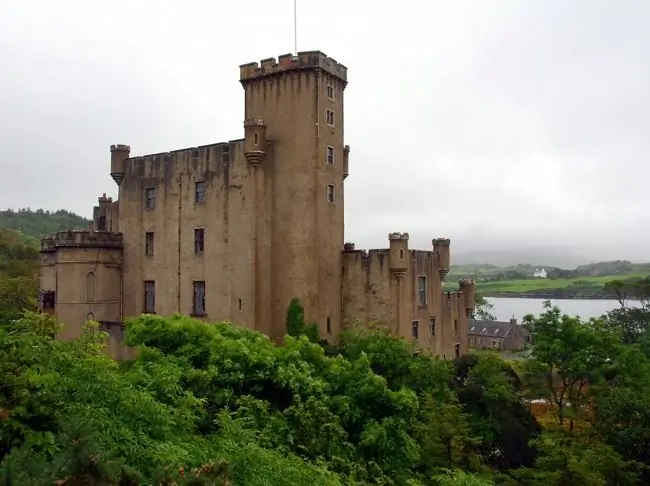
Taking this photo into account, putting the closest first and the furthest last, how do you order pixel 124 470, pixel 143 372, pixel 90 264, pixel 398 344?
1. pixel 124 470
2. pixel 143 372
3. pixel 398 344
4. pixel 90 264

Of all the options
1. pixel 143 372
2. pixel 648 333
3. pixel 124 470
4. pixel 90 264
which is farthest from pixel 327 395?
pixel 648 333

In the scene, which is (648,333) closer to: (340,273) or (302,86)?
(340,273)

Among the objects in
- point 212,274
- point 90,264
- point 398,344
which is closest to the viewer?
point 398,344

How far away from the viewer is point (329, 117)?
122ft

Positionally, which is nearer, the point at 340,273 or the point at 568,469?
the point at 568,469

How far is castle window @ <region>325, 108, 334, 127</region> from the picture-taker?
36912 mm

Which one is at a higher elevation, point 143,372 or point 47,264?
point 47,264

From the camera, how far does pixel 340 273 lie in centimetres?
3744

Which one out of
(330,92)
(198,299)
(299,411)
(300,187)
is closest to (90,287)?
(198,299)

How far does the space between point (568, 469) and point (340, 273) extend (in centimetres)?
1833

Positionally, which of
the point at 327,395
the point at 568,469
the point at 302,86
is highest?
the point at 302,86

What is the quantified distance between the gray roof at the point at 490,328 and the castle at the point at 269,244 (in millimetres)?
59654

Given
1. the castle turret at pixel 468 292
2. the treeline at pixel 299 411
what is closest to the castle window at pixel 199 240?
the treeline at pixel 299 411

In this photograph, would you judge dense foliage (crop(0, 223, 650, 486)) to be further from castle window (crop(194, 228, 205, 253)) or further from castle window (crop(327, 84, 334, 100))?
castle window (crop(327, 84, 334, 100))
